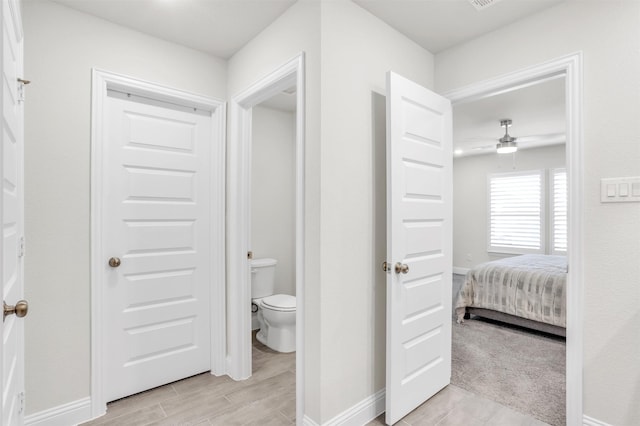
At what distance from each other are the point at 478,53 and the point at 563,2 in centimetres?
51

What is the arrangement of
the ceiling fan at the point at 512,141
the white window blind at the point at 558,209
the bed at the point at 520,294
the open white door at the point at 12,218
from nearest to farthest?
the open white door at the point at 12,218 < the bed at the point at 520,294 < the ceiling fan at the point at 512,141 < the white window blind at the point at 558,209

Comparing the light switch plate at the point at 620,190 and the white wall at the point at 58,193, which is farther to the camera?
the white wall at the point at 58,193

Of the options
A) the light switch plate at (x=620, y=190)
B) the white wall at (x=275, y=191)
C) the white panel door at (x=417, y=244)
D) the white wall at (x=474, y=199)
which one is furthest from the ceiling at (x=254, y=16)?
the white wall at (x=474, y=199)

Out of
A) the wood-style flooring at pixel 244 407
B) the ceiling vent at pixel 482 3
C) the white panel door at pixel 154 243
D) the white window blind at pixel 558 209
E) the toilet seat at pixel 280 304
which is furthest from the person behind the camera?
the white window blind at pixel 558 209

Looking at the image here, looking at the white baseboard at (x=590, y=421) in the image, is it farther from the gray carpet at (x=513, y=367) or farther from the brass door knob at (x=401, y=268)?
the brass door knob at (x=401, y=268)

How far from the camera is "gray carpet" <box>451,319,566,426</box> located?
90.4 inches

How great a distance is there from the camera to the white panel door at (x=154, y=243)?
A: 2252mm

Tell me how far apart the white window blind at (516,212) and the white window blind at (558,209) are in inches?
7.0

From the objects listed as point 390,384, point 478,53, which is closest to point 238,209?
point 390,384

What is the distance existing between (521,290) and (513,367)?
112 centimetres

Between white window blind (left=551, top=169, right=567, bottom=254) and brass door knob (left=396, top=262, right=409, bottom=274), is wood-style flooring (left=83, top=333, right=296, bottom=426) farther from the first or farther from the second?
white window blind (left=551, top=169, right=567, bottom=254)

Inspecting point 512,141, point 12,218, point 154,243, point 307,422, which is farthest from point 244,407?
point 512,141

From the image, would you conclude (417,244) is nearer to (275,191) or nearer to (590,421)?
(590,421)

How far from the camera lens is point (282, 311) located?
2988 mm
